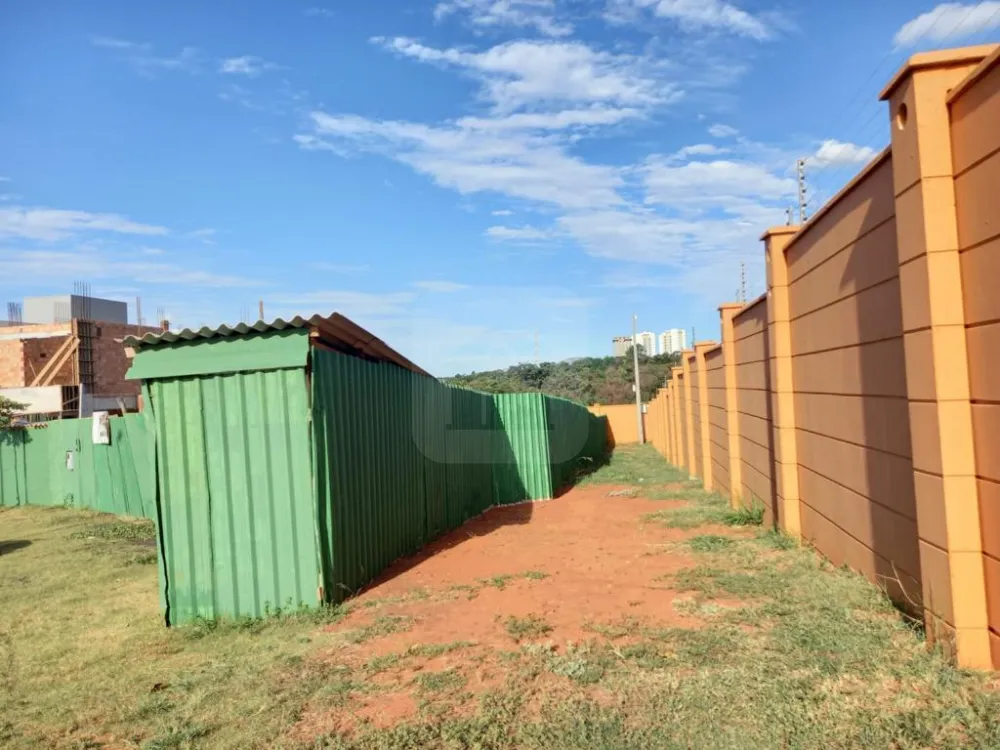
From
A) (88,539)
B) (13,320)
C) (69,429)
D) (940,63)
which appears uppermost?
(13,320)

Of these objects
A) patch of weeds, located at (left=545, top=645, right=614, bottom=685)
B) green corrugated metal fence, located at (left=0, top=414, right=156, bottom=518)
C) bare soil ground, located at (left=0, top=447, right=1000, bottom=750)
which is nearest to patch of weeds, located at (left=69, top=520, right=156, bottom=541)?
green corrugated metal fence, located at (left=0, top=414, right=156, bottom=518)

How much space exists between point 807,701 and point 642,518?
624 centimetres

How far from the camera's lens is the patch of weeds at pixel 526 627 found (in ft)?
14.4

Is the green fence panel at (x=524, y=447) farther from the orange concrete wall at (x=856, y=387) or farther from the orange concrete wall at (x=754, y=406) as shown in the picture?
the orange concrete wall at (x=856, y=387)

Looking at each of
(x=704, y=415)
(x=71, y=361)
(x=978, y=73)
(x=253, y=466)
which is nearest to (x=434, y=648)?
(x=253, y=466)

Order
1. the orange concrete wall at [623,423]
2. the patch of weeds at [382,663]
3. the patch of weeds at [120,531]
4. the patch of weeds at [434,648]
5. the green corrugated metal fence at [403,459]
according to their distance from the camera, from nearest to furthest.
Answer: the patch of weeds at [382,663] → the patch of weeds at [434,648] → the green corrugated metal fence at [403,459] → the patch of weeds at [120,531] → the orange concrete wall at [623,423]

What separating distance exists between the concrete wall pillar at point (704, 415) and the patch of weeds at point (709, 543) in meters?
4.83

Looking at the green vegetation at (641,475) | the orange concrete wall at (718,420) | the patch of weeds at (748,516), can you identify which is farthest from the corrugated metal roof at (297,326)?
the green vegetation at (641,475)

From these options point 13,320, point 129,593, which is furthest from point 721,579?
point 13,320

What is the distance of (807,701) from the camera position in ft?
9.77

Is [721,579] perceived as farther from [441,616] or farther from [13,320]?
[13,320]

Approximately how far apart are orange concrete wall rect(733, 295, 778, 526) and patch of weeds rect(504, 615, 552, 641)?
3540mm

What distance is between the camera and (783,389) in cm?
646

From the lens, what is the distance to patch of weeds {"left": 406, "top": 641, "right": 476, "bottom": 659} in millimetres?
4203
